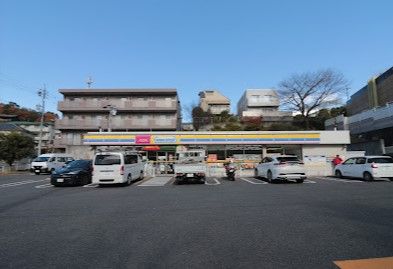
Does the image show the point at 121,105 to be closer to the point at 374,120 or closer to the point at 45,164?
the point at 45,164

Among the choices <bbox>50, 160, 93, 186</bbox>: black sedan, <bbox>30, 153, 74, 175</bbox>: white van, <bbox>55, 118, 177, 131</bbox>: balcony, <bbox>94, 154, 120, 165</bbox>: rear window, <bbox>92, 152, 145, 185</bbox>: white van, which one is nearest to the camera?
<bbox>92, 152, 145, 185</bbox>: white van

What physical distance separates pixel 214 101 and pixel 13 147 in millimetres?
50558

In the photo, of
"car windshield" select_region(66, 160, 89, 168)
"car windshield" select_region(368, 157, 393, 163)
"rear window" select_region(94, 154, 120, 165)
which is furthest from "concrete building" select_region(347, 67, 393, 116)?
"car windshield" select_region(66, 160, 89, 168)

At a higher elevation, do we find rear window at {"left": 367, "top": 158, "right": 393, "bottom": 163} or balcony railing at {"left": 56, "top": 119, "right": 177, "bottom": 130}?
balcony railing at {"left": 56, "top": 119, "right": 177, "bottom": 130}

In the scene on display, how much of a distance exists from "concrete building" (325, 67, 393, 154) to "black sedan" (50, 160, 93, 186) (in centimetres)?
2645

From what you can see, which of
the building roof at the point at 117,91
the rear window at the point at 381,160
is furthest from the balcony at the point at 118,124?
the rear window at the point at 381,160

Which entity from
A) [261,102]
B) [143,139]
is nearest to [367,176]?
[143,139]

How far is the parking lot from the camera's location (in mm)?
4992

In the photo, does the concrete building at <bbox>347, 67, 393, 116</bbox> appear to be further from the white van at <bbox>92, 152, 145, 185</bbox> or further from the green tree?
the green tree

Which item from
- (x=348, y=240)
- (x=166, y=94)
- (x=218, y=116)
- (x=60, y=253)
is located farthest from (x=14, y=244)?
(x=218, y=116)

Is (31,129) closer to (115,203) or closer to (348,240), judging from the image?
(115,203)

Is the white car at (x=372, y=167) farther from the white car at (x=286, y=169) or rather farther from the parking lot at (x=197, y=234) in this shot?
the parking lot at (x=197, y=234)

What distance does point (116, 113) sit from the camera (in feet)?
151

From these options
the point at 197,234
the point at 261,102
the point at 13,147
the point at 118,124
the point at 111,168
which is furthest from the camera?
the point at 261,102
